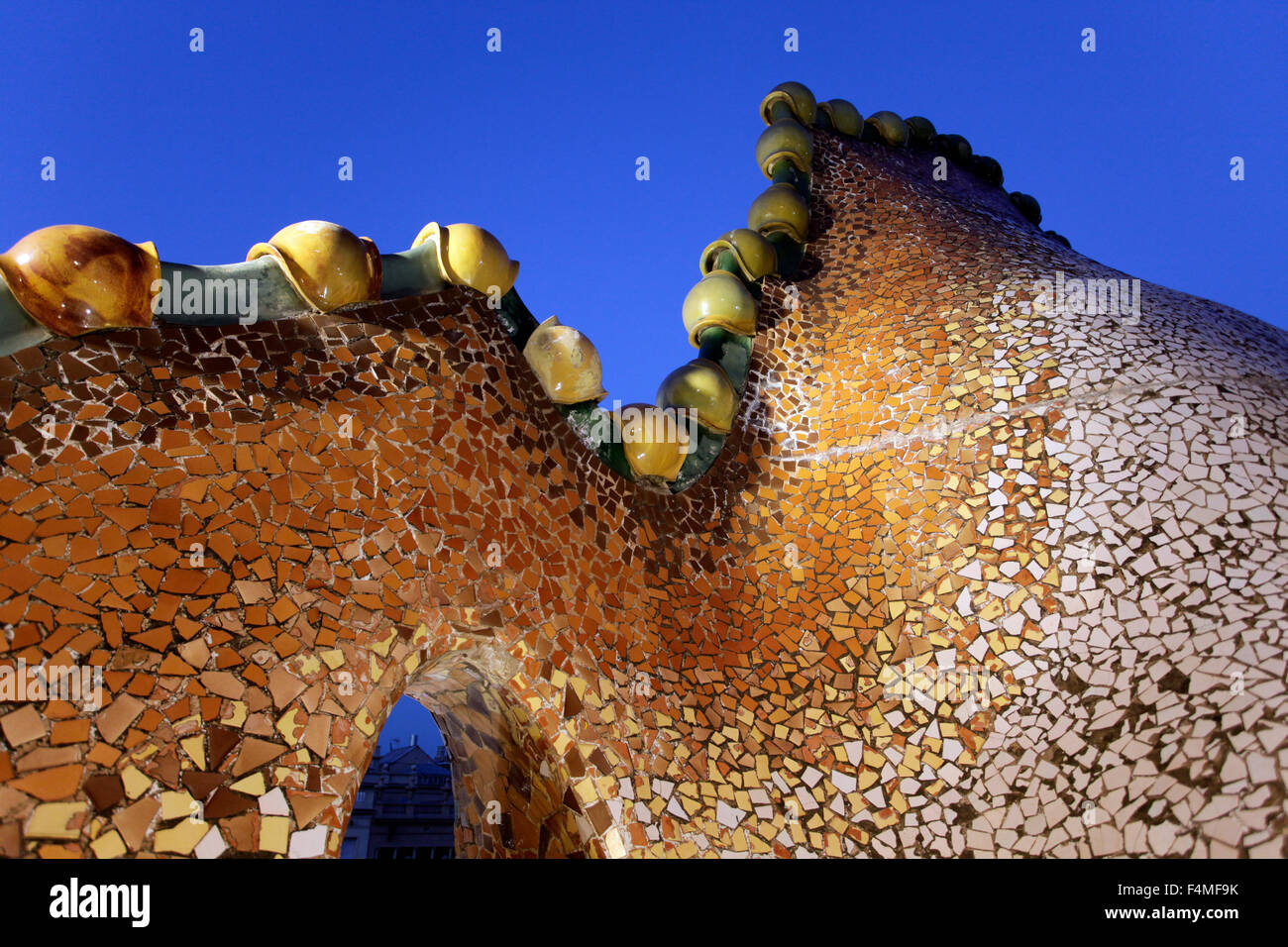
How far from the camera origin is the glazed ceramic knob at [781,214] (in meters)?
6.37

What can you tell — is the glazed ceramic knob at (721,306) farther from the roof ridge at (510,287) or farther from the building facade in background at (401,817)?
the building facade in background at (401,817)

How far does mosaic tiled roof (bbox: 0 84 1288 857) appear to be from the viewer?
10.4 feet

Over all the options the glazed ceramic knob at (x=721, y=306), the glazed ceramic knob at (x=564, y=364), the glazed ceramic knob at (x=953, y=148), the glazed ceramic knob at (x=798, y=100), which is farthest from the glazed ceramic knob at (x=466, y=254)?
the glazed ceramic knob at (x=953, y=148)

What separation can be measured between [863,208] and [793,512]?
270cm

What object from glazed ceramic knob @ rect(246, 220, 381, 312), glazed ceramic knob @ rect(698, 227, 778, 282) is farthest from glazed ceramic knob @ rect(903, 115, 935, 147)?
glazed ceramic knob @ rect(246, 220, 381, 312)

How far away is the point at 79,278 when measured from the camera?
10.6ft

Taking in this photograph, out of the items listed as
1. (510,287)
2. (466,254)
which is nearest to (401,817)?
(510,287)

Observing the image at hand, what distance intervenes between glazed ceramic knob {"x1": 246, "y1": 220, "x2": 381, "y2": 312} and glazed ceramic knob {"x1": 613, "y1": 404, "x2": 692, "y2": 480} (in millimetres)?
1544

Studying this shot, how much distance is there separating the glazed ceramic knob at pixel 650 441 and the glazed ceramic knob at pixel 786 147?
281 centimetres

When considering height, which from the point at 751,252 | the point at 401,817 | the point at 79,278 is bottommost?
the point at 401,817

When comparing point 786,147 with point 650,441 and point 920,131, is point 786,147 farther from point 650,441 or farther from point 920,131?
point 650,441

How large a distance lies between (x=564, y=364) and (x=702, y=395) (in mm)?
867

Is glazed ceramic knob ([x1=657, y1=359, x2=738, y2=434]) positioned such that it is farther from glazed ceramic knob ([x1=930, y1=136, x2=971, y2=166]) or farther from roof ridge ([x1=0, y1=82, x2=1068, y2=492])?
glazed ceramic knob ([x1=930, y1=136, x2=971, y2=166])
